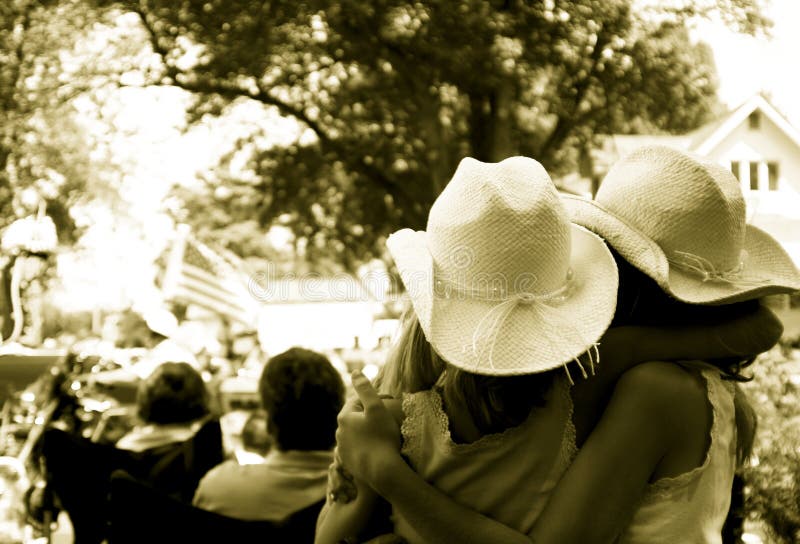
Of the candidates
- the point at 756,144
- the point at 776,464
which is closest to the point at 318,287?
the point at 776,464

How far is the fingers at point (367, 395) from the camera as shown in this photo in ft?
5.61

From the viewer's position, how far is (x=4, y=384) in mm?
Answer: 5957

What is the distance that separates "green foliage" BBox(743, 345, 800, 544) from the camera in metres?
3.42

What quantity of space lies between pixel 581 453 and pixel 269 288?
8630 millimetres

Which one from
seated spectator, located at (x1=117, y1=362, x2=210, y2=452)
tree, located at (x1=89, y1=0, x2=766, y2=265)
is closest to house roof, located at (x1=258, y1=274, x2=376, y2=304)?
tree, located at (x1=89, y1=0, x2=766, y2=265)

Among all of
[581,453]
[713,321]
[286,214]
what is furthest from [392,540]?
[286,214]

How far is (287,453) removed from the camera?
10.2 ft

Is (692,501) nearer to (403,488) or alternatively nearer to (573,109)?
(403,488)

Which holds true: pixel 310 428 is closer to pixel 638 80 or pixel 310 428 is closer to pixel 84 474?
pixel 84 474

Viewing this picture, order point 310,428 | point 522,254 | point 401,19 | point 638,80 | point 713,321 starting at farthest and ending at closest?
point 638,80 < point 401,19 < point 310,428 < point 713,321 < point 522,254

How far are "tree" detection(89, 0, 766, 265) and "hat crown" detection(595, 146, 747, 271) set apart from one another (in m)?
3.88

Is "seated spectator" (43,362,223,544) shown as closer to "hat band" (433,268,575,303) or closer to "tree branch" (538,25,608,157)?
"hat band" (433,268,575,303)

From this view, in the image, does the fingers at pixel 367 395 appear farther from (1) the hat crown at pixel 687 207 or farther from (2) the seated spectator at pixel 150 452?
(2) the seated spectator at pixel 150 452

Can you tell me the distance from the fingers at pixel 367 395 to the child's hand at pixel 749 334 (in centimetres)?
64
